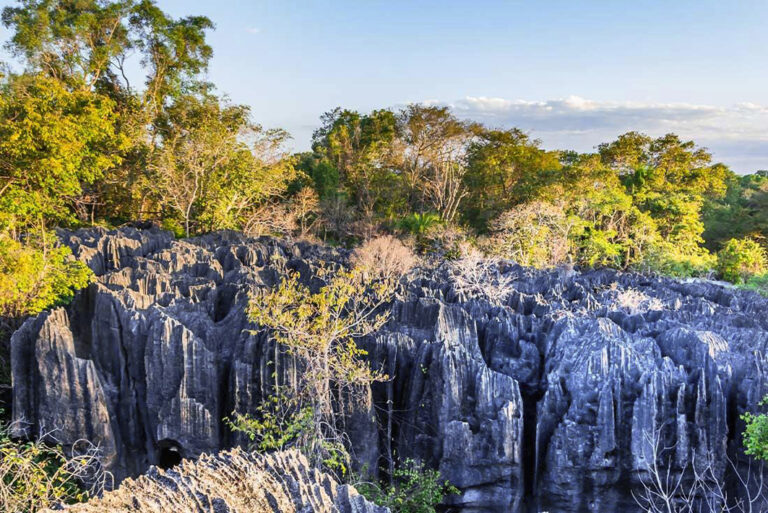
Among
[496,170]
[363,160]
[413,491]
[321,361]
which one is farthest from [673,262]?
[321,361]

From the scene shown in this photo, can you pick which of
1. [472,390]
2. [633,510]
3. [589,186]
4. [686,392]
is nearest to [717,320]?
[686,392]

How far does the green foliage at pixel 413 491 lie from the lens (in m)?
6.65

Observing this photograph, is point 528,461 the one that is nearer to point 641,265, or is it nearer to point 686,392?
point 686,392

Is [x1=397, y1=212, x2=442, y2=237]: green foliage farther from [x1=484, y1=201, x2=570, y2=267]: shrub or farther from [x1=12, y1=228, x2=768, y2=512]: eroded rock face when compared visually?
[x1=12, y1=228, x2=768, y2=512]: eroded rock face

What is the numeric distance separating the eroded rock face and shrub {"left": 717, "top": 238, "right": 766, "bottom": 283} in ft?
54.3

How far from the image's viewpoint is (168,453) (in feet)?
27.1

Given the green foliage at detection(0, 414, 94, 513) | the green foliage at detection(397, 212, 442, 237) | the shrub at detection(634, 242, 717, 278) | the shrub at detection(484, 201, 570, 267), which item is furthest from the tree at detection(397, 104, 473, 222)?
the green foliage at detection(0, 414, 94, 513)

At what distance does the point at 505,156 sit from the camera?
1138 inches

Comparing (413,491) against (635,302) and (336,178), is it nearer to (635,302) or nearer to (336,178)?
(635,302)

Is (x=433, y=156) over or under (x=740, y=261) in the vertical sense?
over

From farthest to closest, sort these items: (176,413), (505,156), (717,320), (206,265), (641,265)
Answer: (505,156) → (641,265) → (206,265) → (717,320) → (176,413)

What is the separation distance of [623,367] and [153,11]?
27.6 meters

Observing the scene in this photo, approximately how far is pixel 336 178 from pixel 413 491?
2385cm

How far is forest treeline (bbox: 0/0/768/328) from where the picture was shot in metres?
21.9
